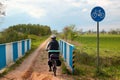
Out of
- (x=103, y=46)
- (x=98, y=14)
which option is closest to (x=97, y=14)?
(x=98, y=14)

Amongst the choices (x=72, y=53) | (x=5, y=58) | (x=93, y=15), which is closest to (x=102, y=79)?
(x=72, y=53)

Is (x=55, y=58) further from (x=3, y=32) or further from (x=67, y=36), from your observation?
(x=67, y=36)

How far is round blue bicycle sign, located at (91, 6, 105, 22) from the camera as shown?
1686 cm

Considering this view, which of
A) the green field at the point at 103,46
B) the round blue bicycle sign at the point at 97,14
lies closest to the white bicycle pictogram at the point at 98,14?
the round blue bicycle sign at the point at 97,14

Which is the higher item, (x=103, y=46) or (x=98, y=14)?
(x=98, y=14)

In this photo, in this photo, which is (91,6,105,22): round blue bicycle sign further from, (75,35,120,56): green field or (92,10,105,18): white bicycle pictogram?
(75,35,120,56): green field

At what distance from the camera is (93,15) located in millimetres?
16938

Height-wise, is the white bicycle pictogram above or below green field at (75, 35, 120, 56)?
above

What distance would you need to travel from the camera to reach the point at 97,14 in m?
16.9

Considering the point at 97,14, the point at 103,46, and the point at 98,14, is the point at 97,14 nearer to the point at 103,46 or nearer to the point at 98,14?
the point at 98,14

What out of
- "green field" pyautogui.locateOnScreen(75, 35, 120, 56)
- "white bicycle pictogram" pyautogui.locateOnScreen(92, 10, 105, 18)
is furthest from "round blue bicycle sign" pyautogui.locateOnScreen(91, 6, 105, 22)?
"green field" pyautogui.locateOnScreen(75, 35, 120, 56)

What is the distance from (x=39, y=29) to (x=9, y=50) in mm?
128069

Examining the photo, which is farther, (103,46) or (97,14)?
(103,46)

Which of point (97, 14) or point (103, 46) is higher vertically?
point (97, 14)
